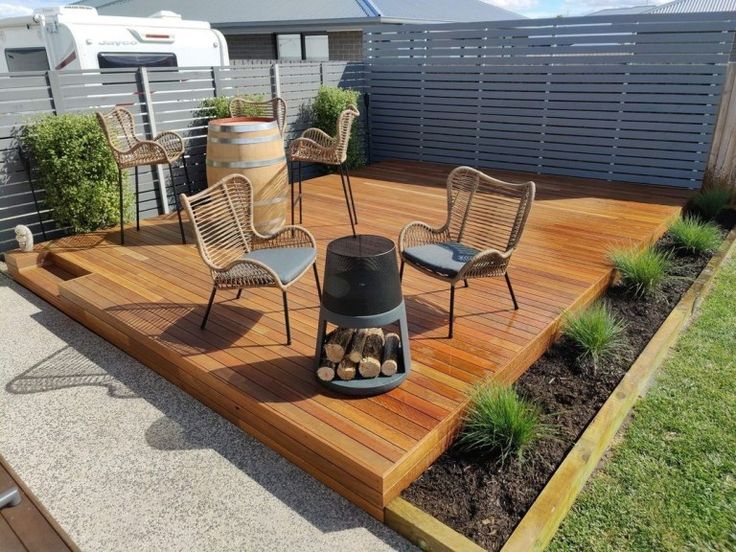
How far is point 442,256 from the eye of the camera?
3.19 meters

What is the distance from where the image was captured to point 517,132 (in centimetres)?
730

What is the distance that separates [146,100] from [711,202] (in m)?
5.81

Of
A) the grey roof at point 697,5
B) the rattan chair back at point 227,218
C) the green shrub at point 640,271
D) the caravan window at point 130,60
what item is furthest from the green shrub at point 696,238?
the grey roof at point 697,5

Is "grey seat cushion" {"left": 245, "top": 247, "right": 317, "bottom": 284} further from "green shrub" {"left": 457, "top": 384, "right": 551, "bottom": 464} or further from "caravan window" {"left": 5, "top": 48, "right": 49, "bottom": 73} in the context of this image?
"caravan window" {"left": 5, "top": 48, "right": 49, "bottom": 73}

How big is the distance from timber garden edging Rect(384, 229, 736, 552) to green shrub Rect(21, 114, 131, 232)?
13.1 feet

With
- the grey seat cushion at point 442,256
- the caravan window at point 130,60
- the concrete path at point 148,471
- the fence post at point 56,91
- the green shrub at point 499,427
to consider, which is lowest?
the concrete path at point 148,471

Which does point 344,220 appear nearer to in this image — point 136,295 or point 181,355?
point 136,295

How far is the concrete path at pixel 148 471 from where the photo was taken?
85.0 inches

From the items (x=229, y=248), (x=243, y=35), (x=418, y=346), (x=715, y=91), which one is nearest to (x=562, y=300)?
(x=418, y=346)

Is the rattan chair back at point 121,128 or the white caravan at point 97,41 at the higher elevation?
the white caravan at point 97,41

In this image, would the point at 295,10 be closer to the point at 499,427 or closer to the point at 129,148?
the point at 129,148

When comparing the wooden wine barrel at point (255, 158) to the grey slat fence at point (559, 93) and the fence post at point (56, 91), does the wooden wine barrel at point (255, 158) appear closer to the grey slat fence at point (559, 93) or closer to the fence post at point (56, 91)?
the fence post at point (56, 91)

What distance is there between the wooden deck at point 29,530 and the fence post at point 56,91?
161 inches

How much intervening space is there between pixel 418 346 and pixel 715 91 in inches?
201
